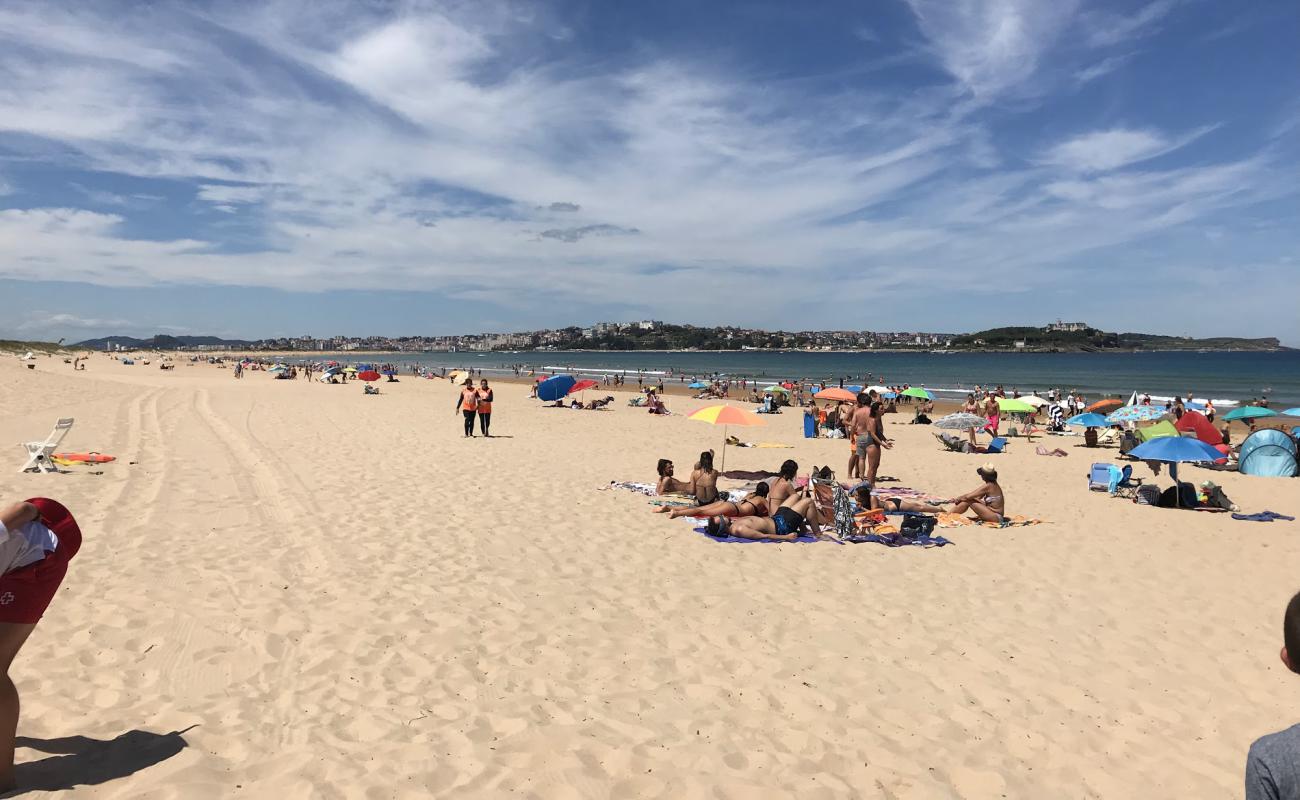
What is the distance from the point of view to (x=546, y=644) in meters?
5.02

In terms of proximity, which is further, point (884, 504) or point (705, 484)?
point (884, 504)

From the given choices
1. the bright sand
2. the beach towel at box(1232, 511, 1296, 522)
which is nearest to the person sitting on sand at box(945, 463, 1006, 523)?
the bright sand

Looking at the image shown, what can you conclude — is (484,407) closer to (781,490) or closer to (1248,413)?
(781,490)

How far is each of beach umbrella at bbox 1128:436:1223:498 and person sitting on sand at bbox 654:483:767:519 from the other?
19.2ft

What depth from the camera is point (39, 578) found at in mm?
2998

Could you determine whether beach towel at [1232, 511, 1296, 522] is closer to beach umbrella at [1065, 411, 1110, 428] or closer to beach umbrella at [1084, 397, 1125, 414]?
beach umbrella at [1065, 411, 1110, 428]

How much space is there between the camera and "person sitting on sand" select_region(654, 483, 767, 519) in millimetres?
8646

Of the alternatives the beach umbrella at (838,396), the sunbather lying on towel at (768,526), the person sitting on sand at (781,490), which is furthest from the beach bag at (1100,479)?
the beach umbrella at (838,396)

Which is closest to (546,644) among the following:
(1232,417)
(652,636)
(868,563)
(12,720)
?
(652,636)

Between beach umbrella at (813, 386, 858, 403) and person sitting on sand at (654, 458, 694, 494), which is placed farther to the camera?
beach umbrella at (813, 386, 858, 403)

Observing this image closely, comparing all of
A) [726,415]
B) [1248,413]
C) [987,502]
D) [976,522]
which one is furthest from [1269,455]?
[726,415]

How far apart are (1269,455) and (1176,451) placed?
688 cm

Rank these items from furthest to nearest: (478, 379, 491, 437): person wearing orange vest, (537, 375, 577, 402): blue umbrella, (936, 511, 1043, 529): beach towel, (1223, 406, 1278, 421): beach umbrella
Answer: (537, 375, 577, 402): blue umbrella
(1223, 406, 1278, 421): beach umbrella
(478, 379, 491, 437): person wearing orange vest
(936, 511, 1043, 529): beach towel

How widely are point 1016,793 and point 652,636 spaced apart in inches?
100
